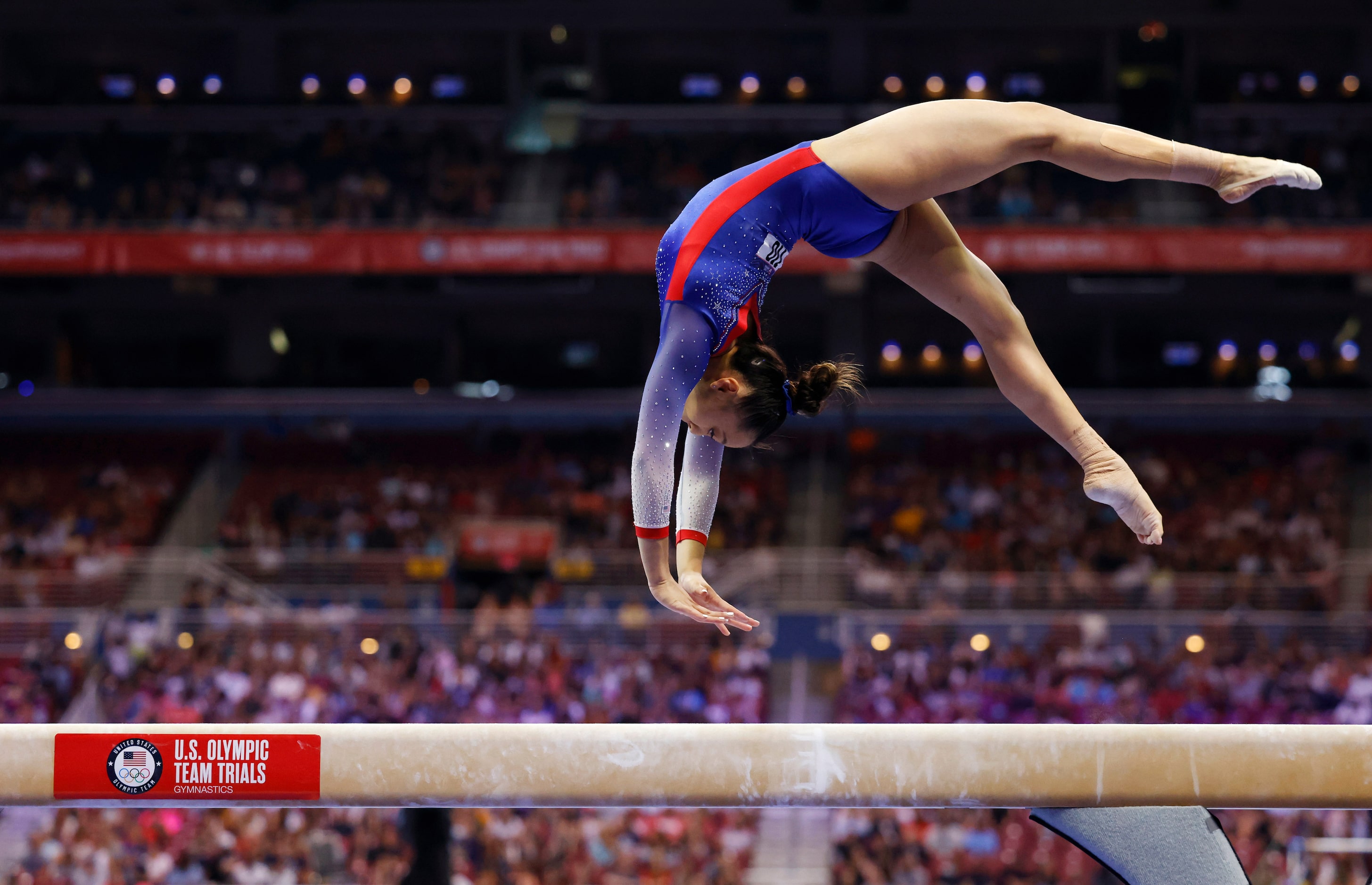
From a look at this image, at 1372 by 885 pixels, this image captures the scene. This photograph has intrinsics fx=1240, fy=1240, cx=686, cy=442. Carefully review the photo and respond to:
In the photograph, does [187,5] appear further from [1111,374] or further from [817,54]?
[1111,374]

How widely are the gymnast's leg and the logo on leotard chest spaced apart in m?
0.24

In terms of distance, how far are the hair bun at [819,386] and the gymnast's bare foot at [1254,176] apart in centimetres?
105

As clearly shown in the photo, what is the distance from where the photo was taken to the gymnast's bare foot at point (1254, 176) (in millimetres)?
3119

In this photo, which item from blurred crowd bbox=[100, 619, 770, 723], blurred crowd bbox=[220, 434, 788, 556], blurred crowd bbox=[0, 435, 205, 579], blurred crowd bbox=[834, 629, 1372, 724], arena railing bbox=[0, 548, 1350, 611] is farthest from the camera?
blurred crowd bbox=[220, 434, 788, 556]

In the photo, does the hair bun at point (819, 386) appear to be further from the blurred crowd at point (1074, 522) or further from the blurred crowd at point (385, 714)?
the blurred crowd at point (1074, 522)

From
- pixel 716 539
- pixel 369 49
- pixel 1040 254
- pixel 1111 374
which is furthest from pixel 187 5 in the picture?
pixel 1111 374

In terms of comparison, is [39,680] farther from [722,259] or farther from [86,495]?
[722,259]

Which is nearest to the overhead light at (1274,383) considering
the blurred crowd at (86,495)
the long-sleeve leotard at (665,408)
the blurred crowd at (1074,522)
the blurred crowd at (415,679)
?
the blurred crowd at (1074,522)

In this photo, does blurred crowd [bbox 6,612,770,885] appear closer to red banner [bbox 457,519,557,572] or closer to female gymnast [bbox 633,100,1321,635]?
red banner [bbox 457,519,557,572]

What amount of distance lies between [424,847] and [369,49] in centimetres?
1836

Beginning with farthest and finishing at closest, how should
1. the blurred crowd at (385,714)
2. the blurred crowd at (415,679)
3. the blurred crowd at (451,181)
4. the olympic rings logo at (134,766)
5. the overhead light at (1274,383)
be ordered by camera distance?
the overhead light at (1274,383), the blurred crowd at (451,181), the blurred crowd at (415,679), the blurred crowd at (385,714), the olympic rings logo at (134,766)

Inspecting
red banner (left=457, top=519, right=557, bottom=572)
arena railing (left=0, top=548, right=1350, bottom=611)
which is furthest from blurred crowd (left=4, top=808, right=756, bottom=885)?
red banner (left=457, top=519, right=557, bottom=572)

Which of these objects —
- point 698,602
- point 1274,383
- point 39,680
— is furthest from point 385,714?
point 1274,383

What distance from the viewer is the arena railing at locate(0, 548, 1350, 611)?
1311cm
